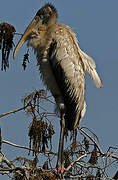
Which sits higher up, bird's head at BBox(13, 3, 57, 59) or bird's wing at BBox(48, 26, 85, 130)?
bird's head at BBox(13, 3, 57, 59)

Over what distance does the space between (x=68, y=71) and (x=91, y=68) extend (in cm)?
46

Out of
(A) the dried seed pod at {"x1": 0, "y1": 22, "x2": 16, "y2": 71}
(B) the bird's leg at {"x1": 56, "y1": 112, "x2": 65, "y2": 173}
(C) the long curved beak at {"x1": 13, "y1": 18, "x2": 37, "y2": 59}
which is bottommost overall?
(B) the bird's leg at {"x1": 56, "y1": 112, "x2": 65, "y2": 173}

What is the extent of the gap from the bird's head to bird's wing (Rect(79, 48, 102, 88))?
29.4 inches

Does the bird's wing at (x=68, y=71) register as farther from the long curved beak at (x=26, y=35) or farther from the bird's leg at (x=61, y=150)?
the long curved beak at (x=26, y=35)

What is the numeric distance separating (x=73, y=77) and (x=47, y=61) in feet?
1.48

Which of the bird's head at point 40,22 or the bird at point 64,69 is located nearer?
the bird at point 64,69

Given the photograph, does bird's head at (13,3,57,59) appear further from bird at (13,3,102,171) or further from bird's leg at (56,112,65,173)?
bird's leg at (56,112,65,173)

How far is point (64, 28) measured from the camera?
6586mm

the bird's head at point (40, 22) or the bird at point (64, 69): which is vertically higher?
the bird's head at point (40, 22)

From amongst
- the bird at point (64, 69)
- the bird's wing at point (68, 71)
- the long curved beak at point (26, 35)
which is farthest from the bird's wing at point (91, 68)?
the long curved beak at point (26, 35)

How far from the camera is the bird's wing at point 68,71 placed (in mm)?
6238

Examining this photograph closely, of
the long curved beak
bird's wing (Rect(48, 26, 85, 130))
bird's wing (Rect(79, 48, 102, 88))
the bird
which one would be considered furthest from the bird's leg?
the long curved beak

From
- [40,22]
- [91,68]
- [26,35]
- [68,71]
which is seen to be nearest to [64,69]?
[68,71]

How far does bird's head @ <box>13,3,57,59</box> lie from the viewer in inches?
264
